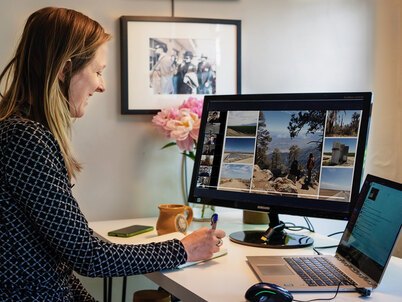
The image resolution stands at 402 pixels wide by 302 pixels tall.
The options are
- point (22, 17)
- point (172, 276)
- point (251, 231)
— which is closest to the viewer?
point (172, 276)

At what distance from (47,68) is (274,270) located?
28.5 inches

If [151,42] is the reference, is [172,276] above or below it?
below

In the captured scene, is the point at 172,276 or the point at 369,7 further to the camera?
the point at 369,7

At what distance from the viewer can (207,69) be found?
220 centimetres

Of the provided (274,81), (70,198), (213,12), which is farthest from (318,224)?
(70,198)

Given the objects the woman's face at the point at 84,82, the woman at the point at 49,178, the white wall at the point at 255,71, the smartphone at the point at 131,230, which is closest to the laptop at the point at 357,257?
the woman at the point at 49,178

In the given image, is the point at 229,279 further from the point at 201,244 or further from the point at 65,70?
the point at 65,70

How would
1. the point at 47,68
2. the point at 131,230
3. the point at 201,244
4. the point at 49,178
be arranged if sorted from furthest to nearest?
the point at 131,230 < the point at 201,244 < the point at 47,68 < the point at 49,178

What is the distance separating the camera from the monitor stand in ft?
5.30

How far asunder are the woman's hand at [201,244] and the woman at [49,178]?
3cm

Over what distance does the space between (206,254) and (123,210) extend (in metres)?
0.83

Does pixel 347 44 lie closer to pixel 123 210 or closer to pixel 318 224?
pixel 318 224

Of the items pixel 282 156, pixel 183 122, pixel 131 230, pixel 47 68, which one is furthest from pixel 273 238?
pixel 47 68

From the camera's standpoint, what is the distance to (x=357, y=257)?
1.32 meters
